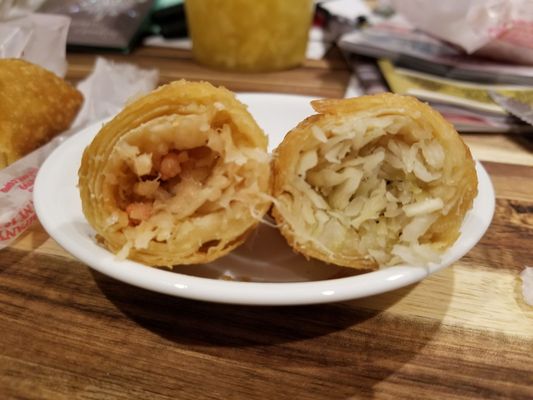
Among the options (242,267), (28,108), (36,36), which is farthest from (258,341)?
(36,36)

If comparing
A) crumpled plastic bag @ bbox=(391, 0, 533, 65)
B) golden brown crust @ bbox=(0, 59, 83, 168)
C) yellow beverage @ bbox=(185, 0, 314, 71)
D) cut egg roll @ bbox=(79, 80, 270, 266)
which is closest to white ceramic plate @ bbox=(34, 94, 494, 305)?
cut egg roll @ bbox=(79, 80, 270, 266)

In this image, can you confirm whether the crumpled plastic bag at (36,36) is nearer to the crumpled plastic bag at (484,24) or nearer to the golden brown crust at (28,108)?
the golden brown crust at (28,108)

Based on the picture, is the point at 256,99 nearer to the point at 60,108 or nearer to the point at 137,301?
the point at 60,108

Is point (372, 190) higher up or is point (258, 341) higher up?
point (372, 190)

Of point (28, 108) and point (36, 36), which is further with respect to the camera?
point (36, 36)

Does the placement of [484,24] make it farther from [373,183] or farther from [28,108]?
[28,108]

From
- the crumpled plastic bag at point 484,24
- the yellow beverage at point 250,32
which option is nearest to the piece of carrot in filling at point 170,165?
the yellow beverage at point 250,32

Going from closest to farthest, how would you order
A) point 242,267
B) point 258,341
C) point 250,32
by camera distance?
point 258,341 < point 242,267 < point 250,32
